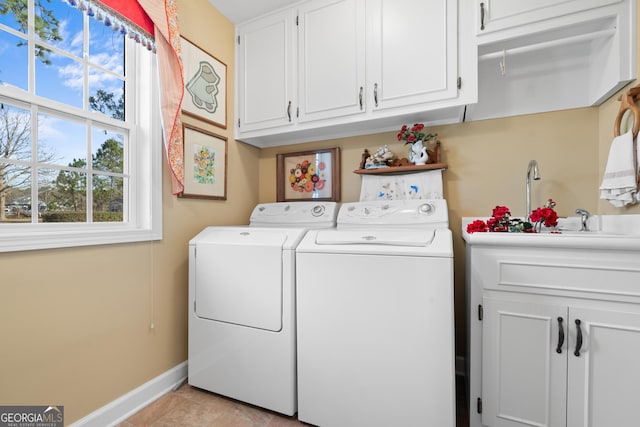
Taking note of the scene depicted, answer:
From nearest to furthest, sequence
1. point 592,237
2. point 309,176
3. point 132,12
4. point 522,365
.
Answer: point 592,237, point 522,365, point 132,12, point 309,176

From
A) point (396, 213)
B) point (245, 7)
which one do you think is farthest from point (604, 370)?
point (245, 7)

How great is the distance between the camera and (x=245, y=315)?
1.59 meters

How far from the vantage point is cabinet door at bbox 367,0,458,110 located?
5.31 ft

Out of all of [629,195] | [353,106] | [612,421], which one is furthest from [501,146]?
[612,421]

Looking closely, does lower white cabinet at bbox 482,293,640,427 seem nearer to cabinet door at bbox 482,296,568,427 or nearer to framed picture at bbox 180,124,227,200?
cabinet door at bbox 482,296,568,427

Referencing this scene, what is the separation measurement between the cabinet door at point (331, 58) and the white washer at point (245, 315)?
0.91 m

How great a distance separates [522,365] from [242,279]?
4.56 feet

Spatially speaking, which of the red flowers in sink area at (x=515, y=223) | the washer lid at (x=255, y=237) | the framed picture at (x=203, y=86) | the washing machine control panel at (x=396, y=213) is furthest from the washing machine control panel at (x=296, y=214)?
the red flowers in sink area at (x=515, y=223)

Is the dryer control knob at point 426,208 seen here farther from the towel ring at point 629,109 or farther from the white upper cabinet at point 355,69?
the towel ring at point 629,109

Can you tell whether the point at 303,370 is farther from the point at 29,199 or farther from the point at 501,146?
the point at 501,146

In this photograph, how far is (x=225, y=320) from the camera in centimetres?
165

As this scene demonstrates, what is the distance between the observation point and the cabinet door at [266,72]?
2.07m

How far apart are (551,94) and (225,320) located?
239cm

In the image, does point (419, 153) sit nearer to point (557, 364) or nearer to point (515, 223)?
point (515, 223)
